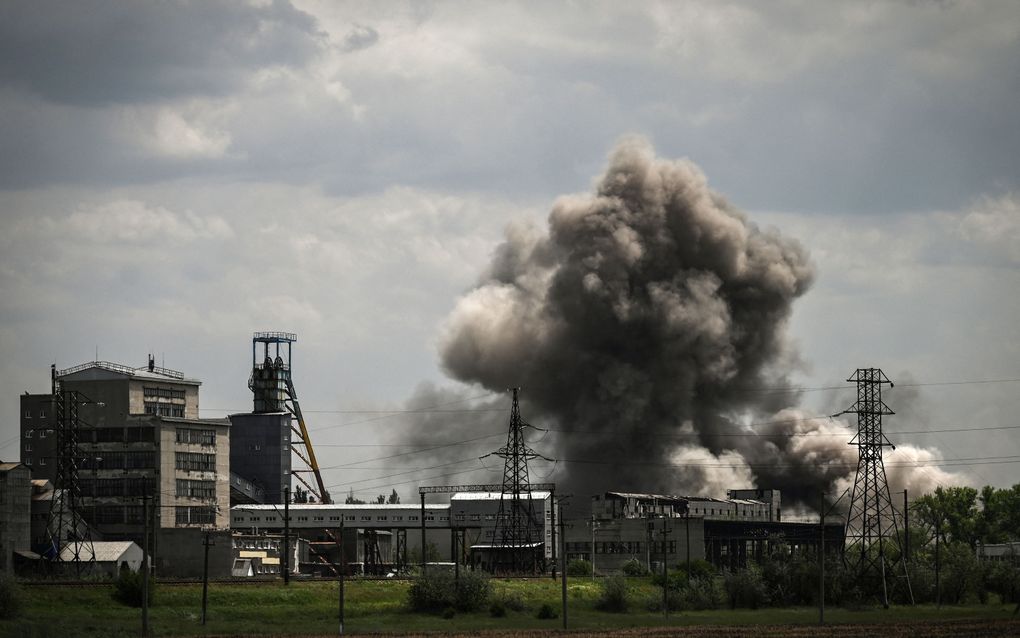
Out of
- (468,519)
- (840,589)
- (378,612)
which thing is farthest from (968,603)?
(468,519)

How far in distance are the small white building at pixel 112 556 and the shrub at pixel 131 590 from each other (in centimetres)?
2141

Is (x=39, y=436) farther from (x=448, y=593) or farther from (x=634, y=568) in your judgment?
(x=448, y=593)

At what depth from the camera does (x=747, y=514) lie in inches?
5458

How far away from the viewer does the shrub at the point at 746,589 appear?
90062 mm

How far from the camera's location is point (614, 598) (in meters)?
87.3

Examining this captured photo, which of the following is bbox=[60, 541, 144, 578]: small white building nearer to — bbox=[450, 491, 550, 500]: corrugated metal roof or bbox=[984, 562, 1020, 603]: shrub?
bbox=[450, 491, 550, 500]: corrugated metal roof

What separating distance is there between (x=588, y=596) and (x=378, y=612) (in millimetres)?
16390

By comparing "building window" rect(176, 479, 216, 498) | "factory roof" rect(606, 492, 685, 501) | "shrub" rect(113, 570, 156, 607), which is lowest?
"shrub" rect(113, 570, 156, 607)

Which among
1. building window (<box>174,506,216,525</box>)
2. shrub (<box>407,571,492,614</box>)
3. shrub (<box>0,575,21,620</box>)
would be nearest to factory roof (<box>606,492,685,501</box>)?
building window (<box>174,506,216,525</box>)

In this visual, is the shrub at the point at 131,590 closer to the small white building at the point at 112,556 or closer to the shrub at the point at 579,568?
the small white building at the point at 112,556

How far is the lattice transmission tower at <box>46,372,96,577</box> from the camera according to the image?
100m

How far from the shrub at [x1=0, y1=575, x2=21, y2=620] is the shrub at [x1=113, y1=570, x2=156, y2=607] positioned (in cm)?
813

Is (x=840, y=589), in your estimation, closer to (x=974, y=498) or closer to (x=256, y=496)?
(x=256, y=496)

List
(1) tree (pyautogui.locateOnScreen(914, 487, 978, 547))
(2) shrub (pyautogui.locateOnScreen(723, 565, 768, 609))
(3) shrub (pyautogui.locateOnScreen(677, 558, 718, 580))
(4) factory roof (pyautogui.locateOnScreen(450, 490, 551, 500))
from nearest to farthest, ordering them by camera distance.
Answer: (2) shrub (pyautogui.locateOnScreen(723, 565, 768, 609)) < (3) shrub (pyautogui.locateOnScreen(677, 558, 718, 580)) < (4) factory roof (pyautogui.locateOnScreen(450, 490, 551, 500)) < (1) tree (pyautogui.locateOnScreen(914, 487, 978, 547))
